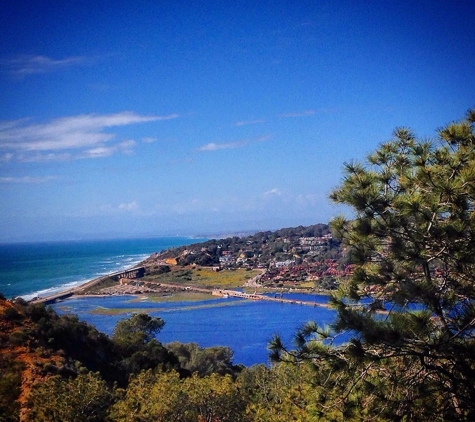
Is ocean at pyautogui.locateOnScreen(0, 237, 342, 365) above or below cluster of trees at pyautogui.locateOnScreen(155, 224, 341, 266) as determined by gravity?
below

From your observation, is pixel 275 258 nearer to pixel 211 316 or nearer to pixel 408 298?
pixel 211 316

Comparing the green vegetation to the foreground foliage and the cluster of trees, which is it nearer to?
the cluster of trees

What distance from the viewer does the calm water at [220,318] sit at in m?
29.4

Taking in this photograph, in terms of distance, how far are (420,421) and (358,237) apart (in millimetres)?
1612

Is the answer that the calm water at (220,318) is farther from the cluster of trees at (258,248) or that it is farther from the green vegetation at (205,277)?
the cluster of trees at (258,248)

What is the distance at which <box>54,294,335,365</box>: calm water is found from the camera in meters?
29.4

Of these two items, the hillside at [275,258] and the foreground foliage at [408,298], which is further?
the hillside at [275,258]

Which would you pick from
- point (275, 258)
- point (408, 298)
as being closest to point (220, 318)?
point (408, 298)

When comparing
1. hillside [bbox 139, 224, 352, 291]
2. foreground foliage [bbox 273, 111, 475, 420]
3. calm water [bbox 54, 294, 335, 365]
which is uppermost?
foreground foliage [bbox 273, 111, 475, 420]

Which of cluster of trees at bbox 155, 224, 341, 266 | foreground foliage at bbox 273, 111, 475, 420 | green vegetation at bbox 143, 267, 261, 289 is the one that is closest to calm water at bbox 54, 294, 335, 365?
green vegetation at bbox 143, 267, 261, 289

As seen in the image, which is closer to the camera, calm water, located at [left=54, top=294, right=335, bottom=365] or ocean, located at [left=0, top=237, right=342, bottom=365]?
calm water, located at [left=54, top=294, right=335, bottom=365]

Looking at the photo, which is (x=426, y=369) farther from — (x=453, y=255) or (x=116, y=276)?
(x=116, y=276)

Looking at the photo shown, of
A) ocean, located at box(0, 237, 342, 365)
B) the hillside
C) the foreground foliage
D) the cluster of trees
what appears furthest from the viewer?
the cluster of trees

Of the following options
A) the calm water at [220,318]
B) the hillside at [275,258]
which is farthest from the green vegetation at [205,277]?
the calm water at [220,318]
